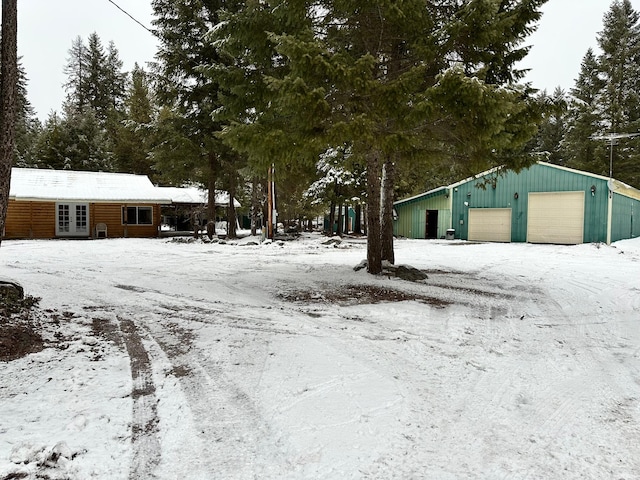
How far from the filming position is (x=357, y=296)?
6449 millimetres

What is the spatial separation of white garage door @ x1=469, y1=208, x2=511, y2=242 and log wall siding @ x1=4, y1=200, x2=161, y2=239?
732 inches

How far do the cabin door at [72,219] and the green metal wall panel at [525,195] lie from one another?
2040cm

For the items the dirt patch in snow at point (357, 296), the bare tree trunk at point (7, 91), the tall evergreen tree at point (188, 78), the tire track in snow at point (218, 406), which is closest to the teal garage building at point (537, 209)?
the dirt patch in snow at point (357, 296)

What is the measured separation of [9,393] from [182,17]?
57.2 feet

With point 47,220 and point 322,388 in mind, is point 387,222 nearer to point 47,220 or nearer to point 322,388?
point 322,388

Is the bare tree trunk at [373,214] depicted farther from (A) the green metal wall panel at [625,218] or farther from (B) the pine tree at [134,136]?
(B) the pine tree at [134,136]

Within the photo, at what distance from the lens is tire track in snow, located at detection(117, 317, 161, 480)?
210 centimetres

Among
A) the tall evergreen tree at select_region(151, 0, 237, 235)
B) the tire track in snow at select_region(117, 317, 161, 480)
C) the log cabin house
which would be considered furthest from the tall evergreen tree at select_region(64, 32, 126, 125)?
the tire track in snow at select_region(117, 317, 161, 480)

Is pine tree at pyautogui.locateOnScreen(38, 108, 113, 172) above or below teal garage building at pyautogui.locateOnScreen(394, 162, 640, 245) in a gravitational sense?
above

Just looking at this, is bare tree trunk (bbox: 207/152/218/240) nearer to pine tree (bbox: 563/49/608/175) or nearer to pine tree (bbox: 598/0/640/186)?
pine tree (bbox: 563/49/608/175)

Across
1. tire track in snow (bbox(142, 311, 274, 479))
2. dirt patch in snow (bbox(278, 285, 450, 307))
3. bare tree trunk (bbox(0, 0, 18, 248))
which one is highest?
bare tree trunk (bbox(0, 0, 18, 248))

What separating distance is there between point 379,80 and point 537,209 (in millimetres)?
16187

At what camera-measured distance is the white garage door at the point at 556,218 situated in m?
18.3

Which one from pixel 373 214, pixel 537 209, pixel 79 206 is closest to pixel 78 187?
pixel 79 206
